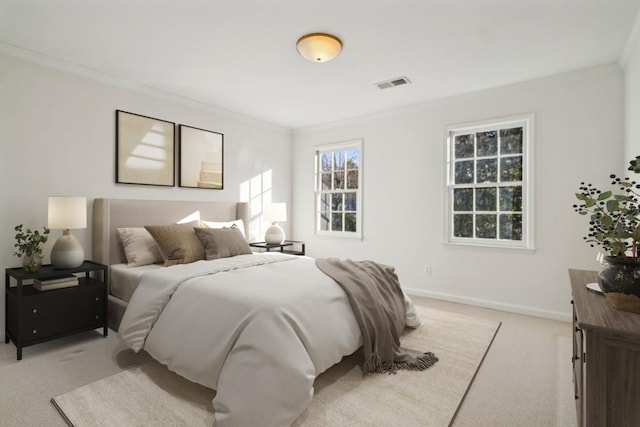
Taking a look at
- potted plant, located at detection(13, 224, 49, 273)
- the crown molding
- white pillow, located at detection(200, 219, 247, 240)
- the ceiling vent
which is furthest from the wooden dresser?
the crown molding

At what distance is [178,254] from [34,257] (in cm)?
111

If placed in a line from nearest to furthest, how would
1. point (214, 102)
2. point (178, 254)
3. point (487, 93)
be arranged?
point (178, 254) → point (487, 93) → point (214, 102)

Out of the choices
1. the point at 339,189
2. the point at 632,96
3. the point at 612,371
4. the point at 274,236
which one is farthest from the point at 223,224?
the point at 632,96

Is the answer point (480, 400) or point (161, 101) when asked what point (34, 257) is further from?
point (480, 400)

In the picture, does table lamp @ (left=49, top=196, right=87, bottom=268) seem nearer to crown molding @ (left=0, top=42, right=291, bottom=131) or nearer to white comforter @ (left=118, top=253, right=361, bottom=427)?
white comforter @ (left=118, top=253, right=361, bottom=427)

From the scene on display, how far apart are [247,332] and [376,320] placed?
1031 mm

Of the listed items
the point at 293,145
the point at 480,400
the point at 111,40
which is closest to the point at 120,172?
the point at 111,40

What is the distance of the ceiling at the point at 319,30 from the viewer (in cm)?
234

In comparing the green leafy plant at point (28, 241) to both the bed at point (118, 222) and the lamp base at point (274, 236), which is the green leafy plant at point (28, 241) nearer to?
the bed at point (118, 222)

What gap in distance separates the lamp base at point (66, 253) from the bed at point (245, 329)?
40cm

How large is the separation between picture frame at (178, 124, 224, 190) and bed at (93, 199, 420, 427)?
61.1 inches

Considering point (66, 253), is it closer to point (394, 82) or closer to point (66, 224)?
point (66, 224)

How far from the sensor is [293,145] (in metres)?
5.84

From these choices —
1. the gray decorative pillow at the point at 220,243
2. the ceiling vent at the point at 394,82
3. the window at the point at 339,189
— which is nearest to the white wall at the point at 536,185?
the window at the point at 339,189
